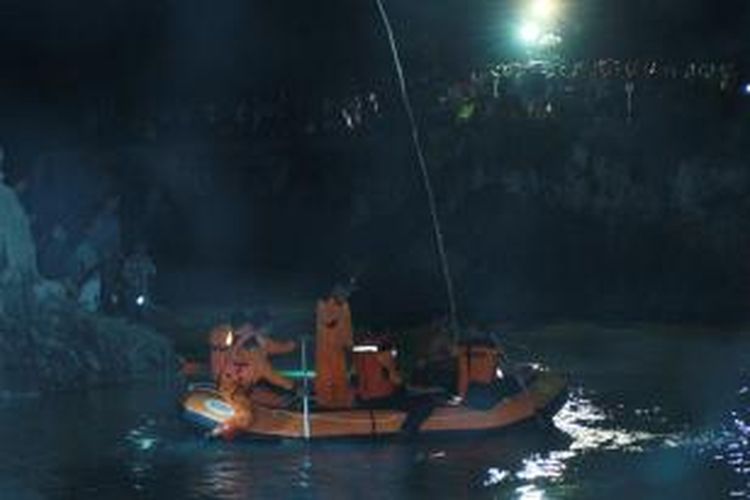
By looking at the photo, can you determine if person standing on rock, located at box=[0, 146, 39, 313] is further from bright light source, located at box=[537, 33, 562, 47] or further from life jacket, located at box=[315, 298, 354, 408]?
bright light source, located at box=[537, 33, 562, 47]

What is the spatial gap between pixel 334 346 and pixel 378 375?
31.8 inches

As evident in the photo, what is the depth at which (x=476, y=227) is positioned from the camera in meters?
46.1

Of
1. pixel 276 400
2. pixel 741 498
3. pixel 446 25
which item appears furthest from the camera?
pixel 446 25

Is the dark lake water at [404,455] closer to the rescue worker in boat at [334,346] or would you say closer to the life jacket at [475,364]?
the life jacket at [475,364]

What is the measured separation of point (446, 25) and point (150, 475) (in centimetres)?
4069

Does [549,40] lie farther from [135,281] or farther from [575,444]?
[575,444]

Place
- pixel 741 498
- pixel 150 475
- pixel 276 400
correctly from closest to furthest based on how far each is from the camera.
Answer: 1. pixel 741 498
2. pixel 150 475
3. pixel 276 400

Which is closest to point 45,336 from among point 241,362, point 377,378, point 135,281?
point 135,281

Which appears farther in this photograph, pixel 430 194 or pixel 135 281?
pixel 430 194

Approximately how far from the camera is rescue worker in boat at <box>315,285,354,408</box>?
72.0ft

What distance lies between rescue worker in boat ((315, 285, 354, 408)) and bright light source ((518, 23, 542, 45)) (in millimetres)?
34382

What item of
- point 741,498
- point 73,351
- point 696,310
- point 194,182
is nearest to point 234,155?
point 194,182

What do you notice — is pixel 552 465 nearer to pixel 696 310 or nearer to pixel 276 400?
pixel 276 400

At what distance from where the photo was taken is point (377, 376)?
2219 centimetres
